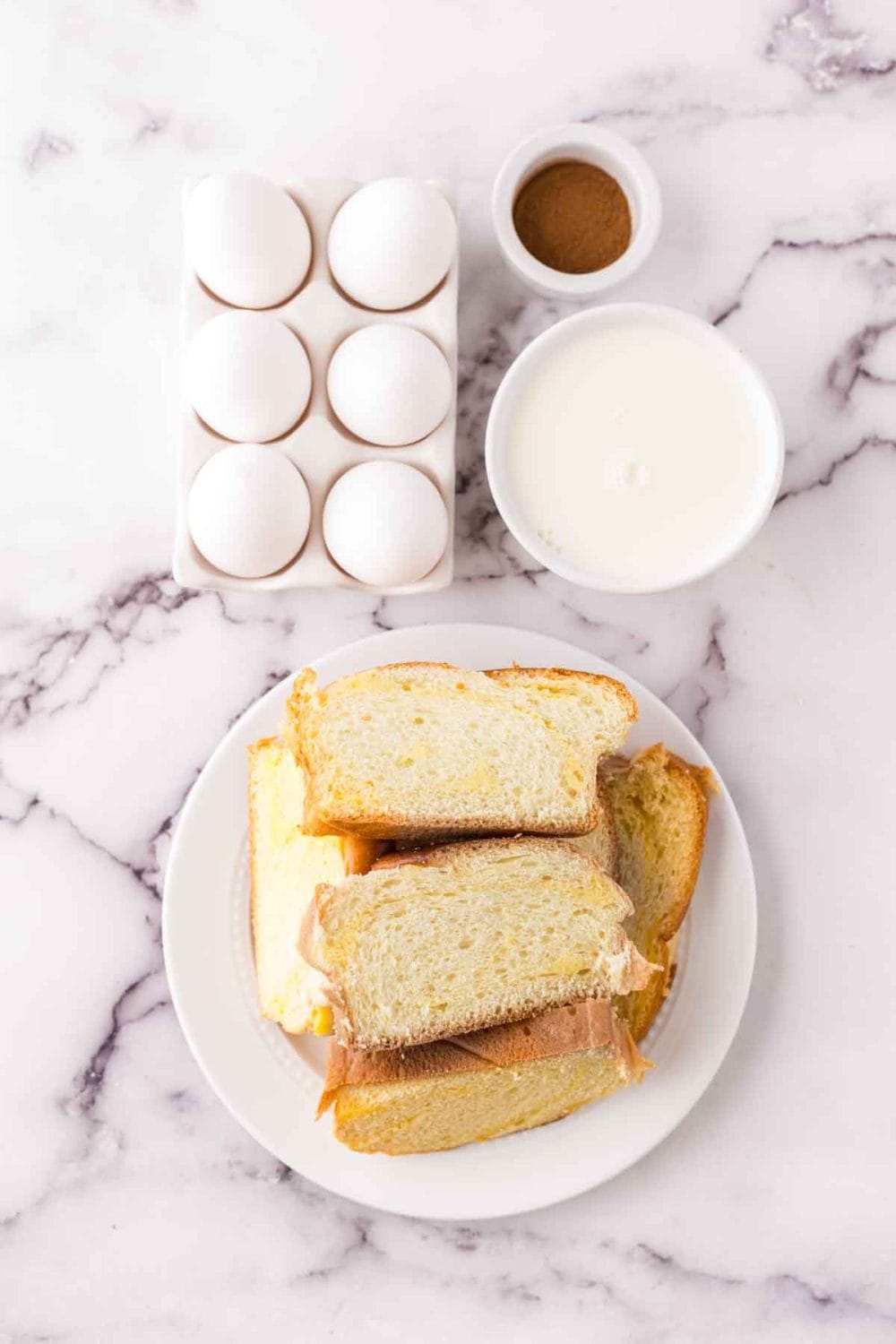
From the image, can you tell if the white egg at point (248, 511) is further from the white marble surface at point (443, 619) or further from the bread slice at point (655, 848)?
the bread slice at point (655, 848)

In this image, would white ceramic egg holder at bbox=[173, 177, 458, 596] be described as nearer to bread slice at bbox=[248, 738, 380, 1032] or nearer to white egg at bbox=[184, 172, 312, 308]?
white egg at bbox=[184, 172, 312, 308]

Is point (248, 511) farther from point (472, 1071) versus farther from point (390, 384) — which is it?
point (472, 1071)

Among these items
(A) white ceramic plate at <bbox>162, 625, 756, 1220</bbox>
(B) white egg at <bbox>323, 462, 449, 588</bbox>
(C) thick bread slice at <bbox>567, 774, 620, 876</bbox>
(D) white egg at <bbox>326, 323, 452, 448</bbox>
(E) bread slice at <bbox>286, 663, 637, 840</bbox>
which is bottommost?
(A) white ceramic plate at <bbox>162, 625, 756, 1220</bbox>

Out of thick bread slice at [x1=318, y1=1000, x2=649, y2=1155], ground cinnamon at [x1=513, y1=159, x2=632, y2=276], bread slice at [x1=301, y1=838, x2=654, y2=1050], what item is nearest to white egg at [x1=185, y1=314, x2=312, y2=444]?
ground cinnamon at [x1=513, y1=159, x2=632, y2=276]

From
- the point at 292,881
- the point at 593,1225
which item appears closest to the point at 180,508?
the point at 292,881

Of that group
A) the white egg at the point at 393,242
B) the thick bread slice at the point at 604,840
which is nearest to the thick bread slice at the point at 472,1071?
the thick bread slice at the point at 604,840

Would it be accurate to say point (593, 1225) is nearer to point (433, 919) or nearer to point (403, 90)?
point (433, 919)

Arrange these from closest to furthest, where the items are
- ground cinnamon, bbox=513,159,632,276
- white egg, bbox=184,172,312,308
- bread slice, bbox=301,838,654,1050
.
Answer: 1. bread slice, bbox=301,838,654,1050
2. white egg, bbox=184,172,312,308
3. ground cinnamon, bbox=513,159,632,276
